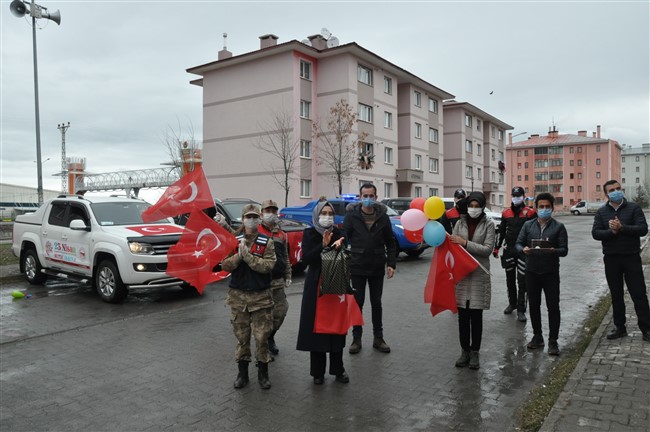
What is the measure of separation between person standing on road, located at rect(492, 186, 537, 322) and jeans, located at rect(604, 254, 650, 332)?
141 centimetres

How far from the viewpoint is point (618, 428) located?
12.6 feet

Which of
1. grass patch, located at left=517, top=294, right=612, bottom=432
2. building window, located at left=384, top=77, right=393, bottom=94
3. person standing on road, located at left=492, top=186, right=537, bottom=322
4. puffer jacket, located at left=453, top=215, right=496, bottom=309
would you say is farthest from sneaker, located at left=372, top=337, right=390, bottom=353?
building window, located at left=384, top=77, right=393, bottom=94

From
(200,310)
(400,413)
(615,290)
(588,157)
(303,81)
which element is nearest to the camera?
(400,413)

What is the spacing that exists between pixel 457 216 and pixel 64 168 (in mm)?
55880

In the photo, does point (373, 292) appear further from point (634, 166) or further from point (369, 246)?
point (634, 166)

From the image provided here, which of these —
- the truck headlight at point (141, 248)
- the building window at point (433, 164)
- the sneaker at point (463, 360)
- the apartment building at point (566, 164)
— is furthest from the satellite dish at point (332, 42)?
the apartment building at point (566, 164)

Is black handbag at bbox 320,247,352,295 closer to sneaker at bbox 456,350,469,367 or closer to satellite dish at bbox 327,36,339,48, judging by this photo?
sneaker at bbox 456,350,469,367

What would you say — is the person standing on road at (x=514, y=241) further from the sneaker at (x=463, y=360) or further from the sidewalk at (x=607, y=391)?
the sneaker at (x=463, y=360)

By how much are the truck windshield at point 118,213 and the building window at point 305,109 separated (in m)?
25.2

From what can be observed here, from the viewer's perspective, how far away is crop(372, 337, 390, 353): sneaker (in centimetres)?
621

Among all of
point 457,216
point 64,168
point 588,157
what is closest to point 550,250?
point 457,216

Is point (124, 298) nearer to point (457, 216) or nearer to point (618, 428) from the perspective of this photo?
point (457, 216)

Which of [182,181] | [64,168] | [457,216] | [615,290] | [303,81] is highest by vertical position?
[303,81]

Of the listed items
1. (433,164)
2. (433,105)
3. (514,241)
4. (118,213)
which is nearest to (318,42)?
(433,105)
